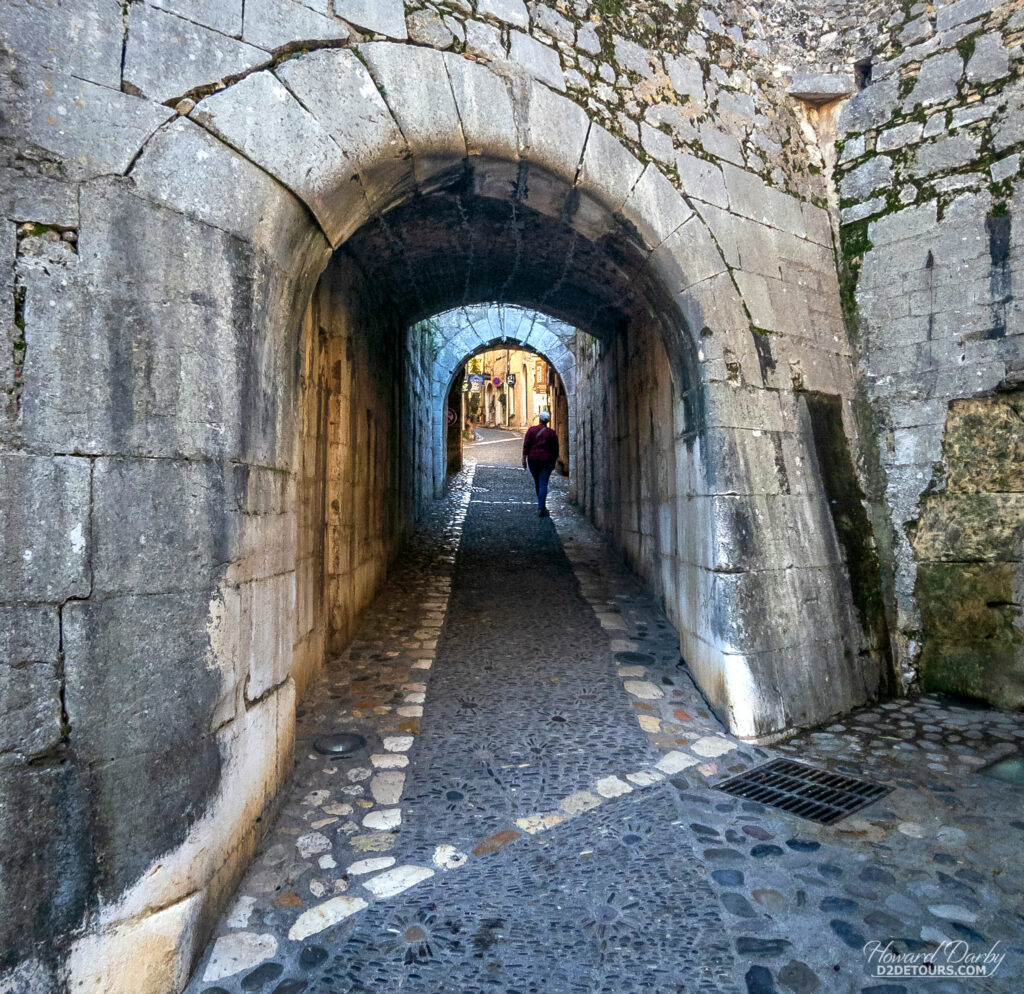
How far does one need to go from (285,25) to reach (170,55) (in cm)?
49

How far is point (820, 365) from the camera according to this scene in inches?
150

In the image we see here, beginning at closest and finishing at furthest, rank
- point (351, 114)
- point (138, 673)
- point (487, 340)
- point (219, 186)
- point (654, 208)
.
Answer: point (138, 673) < point (219, 186) < point (351, 114) < point (654, 208) < point (487, 340)

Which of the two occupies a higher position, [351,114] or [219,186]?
[351,114]

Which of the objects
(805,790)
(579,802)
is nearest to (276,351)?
(579,802)

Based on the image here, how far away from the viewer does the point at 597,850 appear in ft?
7.16

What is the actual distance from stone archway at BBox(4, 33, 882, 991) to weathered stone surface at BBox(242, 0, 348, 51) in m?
0.08

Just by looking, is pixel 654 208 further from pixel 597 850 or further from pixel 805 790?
pixel 597 850

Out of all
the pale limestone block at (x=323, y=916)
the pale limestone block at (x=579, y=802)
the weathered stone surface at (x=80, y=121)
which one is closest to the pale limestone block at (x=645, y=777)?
the pale limestone block at (x=579, y=802)

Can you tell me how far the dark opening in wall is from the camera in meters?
4.16

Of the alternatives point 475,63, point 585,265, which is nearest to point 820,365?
point 585,265

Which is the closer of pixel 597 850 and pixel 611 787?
pixel 597 850

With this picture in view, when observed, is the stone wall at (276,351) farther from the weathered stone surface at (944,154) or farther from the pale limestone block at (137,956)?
the weathered stone surface at (944,154)

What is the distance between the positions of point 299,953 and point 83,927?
21.9 inches

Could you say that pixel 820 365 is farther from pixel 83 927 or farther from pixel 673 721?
pixel 83 927
